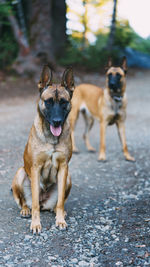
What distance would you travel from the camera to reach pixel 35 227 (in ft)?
12.9

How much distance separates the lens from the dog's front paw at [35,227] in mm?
3903

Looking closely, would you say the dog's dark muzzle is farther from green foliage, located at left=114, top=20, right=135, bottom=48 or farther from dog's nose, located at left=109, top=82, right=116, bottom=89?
green foliage, located at left=114, top=20, right=135, bottom=48

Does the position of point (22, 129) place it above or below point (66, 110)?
below

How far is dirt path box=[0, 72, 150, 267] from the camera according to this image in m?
3.45

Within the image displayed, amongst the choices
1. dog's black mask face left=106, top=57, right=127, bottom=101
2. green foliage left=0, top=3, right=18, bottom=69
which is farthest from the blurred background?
dog's black mask face left=106, top=57, right=127, bottom=101

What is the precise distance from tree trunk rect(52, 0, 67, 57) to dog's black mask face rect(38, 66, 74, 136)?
12.4 meters

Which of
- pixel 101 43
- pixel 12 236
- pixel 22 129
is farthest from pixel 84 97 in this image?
pixel 101 43

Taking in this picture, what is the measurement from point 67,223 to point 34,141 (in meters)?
1.11

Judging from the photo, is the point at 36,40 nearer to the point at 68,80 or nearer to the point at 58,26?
the point at 58,26

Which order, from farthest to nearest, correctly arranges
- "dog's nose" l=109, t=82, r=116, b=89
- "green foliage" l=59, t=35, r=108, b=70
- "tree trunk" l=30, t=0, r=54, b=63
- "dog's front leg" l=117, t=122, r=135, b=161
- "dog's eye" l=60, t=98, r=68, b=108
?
"green foliage" l=59, t=35, r=108, b=70 → "tree trunk" l=30, t=0, r=54, b=63 → "dog's front leg" l=117, t=122, r=135, b=161 → "dog's nose" l=109, t=82, r=116, b=89 → "dog's eye" l=60, t=98, r=68, b=108

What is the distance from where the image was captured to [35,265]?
326cm

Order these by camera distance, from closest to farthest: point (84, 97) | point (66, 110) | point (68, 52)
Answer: point (66, 110) → point (84, 97) → point (68, 52)

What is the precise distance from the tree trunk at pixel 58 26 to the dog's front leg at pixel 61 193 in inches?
498

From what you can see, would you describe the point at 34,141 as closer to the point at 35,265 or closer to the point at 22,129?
the point at 35,265
